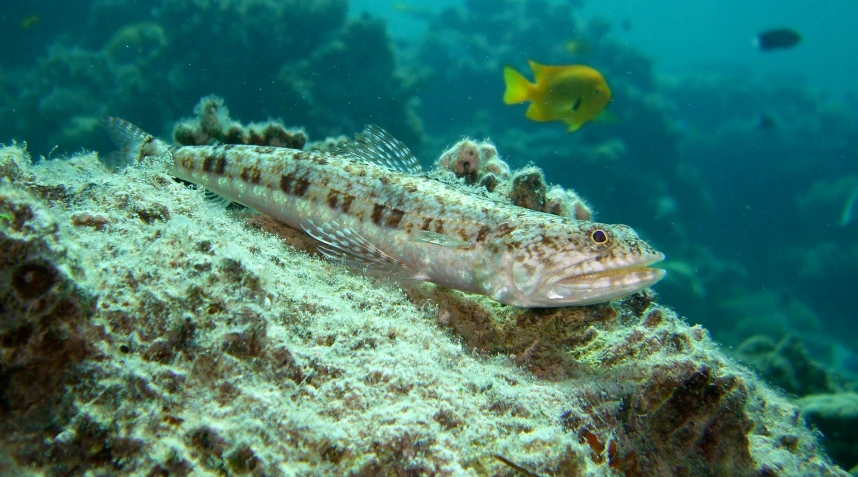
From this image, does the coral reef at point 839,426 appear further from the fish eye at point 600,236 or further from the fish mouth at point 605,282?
the fish eye at point 600,236

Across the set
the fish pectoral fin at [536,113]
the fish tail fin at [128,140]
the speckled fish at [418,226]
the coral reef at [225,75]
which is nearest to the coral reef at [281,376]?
the speckled fish at [418,226]

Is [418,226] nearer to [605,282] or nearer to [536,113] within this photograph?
[605,282]

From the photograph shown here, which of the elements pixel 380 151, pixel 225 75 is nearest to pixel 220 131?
pixel 380 151

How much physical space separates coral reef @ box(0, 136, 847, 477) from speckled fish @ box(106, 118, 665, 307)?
0.40 meters

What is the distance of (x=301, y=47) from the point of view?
1727 centimetres

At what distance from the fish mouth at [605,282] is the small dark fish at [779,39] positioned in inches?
821

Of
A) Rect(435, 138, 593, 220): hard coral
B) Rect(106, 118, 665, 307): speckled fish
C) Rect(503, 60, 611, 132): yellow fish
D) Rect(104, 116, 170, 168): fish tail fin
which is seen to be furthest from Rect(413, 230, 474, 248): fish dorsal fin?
Rect(503, 60, 611, 132): yellow fish

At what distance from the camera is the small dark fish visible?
17.6 m

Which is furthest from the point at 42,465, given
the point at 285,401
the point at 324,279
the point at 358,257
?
the point at 358,257

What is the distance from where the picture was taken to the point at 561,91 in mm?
7879

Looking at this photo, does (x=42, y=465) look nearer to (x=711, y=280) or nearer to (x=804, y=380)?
(x=804, y=380)

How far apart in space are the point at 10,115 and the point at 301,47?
12.0m

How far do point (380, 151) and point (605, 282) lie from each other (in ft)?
8.12

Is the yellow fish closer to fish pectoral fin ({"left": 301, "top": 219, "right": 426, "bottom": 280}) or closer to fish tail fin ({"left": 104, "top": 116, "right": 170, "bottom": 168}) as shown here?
fish pectoral fin ({"left": 301, "top": 219, "right": 426, "bottom": 280})
